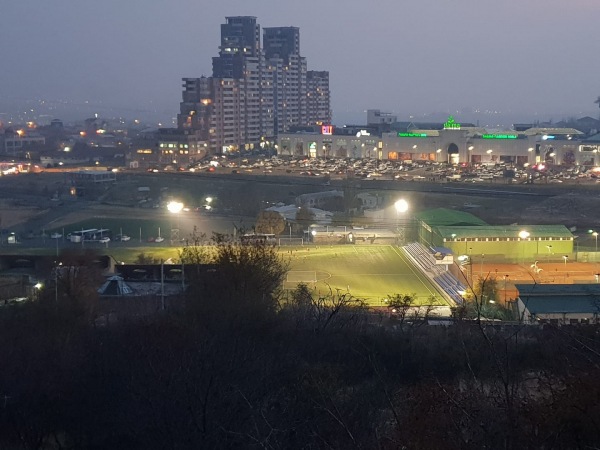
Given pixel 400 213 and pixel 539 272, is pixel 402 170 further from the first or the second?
pixel 539 272

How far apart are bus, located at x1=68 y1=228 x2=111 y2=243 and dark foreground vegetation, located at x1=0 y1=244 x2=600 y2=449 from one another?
3.71 m

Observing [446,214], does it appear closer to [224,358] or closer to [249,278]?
[249,278]

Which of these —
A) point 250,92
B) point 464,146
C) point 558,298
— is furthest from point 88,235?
point 250,92

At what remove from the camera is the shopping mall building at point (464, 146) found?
1232 cm

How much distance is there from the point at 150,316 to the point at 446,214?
4225 millimetres

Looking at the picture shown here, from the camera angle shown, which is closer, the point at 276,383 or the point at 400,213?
the point at 276,383

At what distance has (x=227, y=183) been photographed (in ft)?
33.0

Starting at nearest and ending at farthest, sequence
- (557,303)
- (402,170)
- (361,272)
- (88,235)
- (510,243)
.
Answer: (557,303)
(361,272)
(510,243)
(88,235)
(402,170)

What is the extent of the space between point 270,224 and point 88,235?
1.62 m

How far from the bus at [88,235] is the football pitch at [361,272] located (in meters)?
1.85

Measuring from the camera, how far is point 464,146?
41.6 ft

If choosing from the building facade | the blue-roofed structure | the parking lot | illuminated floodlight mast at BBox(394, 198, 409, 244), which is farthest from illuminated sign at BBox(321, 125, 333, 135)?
the blue-roofed structure

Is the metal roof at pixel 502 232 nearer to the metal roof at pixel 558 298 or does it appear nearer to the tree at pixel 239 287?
the metal roof at pixel 558 298

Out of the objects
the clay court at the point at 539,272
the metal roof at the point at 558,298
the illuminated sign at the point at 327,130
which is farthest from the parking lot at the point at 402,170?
the metal roof at the point at 558,298
